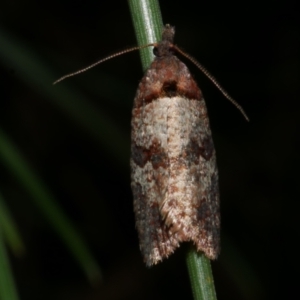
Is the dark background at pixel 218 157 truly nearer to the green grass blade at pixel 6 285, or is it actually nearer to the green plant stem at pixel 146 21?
the green grass blade at pixel 6 285

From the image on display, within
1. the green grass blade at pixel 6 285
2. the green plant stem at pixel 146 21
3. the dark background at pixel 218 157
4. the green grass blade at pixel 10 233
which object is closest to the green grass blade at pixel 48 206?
the green grass blade at pixel 10 233

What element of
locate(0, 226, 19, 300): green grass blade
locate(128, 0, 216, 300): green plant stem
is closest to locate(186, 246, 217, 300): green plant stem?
locate(128, 0, 216, 300): green plant stem

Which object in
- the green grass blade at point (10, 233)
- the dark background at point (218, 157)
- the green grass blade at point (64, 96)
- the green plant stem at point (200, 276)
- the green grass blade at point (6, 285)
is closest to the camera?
the green plant stem at point (200, 276)

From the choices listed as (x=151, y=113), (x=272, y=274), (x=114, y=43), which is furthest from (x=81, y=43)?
(x=151, y=113)

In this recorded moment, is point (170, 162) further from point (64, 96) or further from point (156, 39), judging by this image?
point (64, 96)

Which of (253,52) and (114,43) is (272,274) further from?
(114,43)

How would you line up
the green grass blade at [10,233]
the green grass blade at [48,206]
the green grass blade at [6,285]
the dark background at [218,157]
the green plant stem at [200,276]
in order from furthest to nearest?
the dark background at [218,157], the green grass blade at [48,206], the green grass blade at [10,233], the green grass blade at [6,285], the green plant stem at [200,276]
